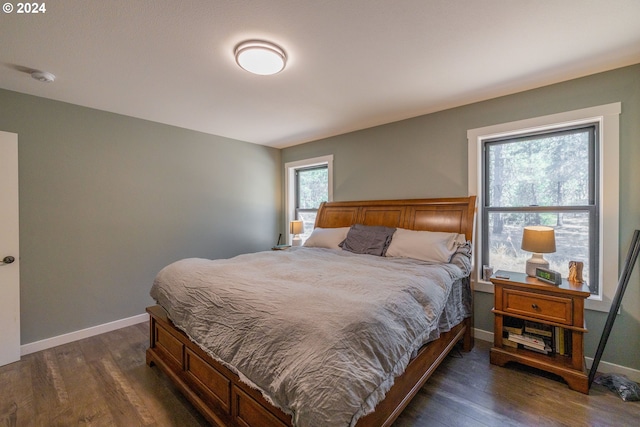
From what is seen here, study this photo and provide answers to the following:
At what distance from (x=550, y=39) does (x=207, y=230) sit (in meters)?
4.16

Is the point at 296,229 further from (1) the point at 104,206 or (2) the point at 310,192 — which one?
(1) the point at 104,206

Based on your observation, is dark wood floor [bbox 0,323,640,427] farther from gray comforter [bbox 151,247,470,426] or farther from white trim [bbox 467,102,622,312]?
white trim [bbox 467,102,622,312]

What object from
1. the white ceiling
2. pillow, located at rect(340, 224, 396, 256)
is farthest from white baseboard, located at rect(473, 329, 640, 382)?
the white ceiling

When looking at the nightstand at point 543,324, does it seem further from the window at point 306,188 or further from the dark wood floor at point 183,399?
the window at point 306,188

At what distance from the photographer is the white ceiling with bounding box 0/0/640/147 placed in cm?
158

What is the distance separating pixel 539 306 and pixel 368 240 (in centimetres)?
160

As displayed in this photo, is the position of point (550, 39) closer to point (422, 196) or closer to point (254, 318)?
point (422, 196)

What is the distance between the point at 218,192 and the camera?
414 cm

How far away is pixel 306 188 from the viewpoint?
4.84 meters

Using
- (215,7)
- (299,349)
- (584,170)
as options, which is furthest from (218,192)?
(584,170)

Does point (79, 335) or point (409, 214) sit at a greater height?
point (409, 214)

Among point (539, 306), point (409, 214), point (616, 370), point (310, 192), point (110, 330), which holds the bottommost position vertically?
point (110, 330)

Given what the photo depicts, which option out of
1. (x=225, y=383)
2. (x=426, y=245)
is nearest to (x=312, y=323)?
(x=225, y=383)

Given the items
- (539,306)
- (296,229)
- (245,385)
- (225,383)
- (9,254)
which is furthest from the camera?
(296,229)
